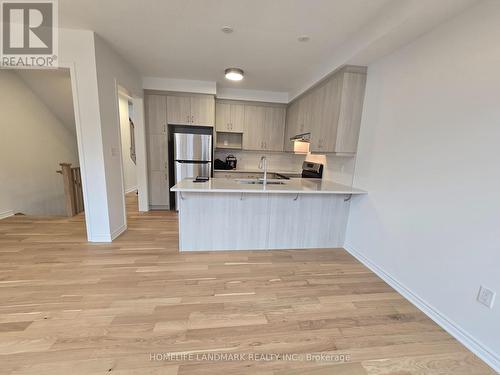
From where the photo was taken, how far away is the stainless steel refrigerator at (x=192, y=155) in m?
4.07

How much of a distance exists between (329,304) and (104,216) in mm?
2895

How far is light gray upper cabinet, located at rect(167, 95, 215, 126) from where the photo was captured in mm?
4074

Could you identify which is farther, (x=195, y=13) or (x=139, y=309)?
(x=195, y=13)

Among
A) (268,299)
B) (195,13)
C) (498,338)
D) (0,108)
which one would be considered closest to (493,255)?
(498,338)

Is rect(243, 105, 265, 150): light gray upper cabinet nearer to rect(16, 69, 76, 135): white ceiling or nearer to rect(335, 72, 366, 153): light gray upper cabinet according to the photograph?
rect(335, 72, 366, 153): light gray upper cabinet

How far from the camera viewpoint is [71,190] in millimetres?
3848

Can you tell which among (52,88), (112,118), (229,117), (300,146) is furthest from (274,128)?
(52,88)

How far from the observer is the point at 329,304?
187 centimetres

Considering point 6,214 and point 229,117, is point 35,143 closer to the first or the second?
point 6,214

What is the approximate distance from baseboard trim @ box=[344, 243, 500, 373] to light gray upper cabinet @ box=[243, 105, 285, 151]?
320 centimetres

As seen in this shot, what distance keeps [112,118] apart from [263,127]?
2.92 m

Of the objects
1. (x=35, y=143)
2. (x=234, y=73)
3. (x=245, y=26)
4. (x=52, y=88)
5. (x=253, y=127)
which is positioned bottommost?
(x=35, y=143)

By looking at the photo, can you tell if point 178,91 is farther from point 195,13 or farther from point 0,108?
point 0,108

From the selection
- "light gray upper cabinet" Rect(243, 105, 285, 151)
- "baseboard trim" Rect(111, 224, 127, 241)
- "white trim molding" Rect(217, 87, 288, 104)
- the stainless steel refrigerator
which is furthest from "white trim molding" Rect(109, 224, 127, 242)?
"white trim molding" Rect(217, 87, 288, 104)
